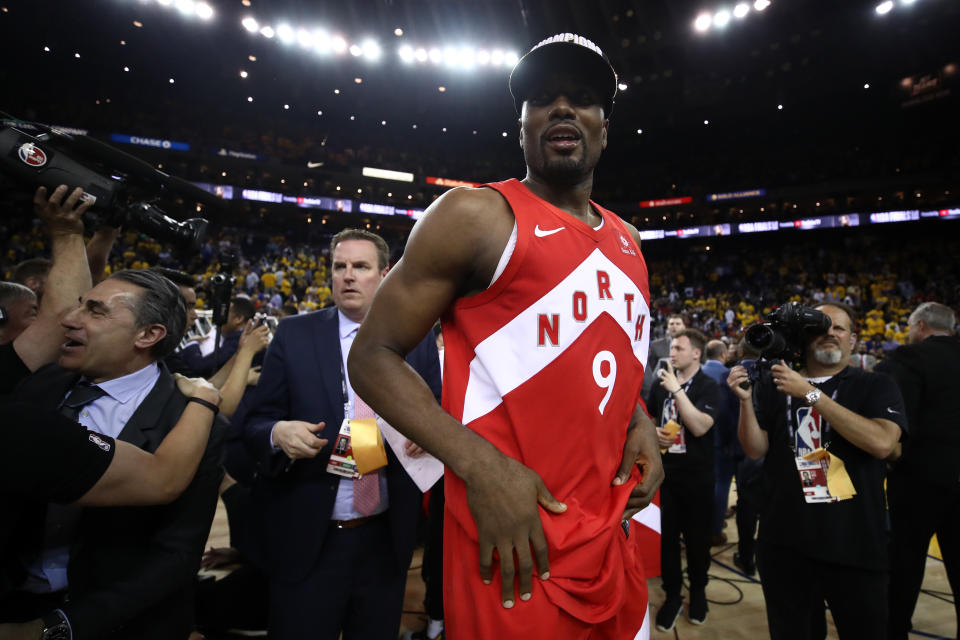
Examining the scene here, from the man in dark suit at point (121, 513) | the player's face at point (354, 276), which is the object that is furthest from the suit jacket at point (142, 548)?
the player's face at point (354, 276)

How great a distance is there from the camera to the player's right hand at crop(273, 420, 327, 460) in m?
1.68

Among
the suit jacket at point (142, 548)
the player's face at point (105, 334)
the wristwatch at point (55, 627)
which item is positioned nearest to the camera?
the wristwatch at point (55, 627)

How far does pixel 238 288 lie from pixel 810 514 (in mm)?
18715

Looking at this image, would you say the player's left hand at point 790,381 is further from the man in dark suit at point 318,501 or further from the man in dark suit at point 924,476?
the man in dark suit at point 318,501

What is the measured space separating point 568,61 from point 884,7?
70.1 feet

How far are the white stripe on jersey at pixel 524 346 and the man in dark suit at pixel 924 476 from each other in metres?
2.99

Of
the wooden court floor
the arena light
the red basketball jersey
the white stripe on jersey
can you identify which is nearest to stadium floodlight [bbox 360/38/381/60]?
the arena light

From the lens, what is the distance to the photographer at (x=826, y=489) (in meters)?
2.11

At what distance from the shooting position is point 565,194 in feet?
3.87

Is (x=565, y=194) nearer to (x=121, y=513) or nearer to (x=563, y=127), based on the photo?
(x=563, y=127)

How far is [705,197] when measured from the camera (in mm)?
25750

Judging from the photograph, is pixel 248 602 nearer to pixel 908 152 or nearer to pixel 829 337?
pixel 829 337

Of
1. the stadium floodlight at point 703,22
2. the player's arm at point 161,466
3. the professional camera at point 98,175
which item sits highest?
the stadium floodlight at point 703,22

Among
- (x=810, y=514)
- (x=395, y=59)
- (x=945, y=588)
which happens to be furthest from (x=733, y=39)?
(x=810, y=514)
